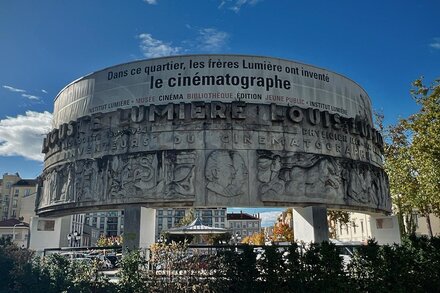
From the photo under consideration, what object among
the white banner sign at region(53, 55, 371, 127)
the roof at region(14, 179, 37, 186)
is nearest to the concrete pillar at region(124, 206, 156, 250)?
the white banner sign at region(53, 55, 371, 127)

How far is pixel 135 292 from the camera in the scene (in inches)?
468

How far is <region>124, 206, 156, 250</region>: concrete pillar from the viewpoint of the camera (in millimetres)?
16000

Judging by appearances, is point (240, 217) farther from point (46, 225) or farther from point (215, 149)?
point (215, 149)

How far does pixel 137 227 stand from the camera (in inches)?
639

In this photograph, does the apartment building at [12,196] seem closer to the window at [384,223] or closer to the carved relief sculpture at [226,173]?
the carved relief sculpture at [226,173]

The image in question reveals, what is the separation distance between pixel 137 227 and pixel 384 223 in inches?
558

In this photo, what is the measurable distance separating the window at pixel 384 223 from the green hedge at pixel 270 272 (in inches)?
329

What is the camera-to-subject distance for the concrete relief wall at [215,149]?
53.7ft

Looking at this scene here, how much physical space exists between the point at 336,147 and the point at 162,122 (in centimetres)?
869

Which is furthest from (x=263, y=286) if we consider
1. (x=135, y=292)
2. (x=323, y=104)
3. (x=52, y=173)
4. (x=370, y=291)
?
(x=52, y=173)

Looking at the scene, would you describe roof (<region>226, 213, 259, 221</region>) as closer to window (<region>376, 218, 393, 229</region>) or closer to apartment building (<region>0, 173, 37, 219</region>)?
apartment building (<region>0, 173, 37, 219</region>)

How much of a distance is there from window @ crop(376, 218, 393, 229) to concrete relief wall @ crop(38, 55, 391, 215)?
2133mm

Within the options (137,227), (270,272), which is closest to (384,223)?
(270,272)

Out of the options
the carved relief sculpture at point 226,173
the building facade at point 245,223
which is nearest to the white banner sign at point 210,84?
Result: the carved relief sculpture at point 226,173
